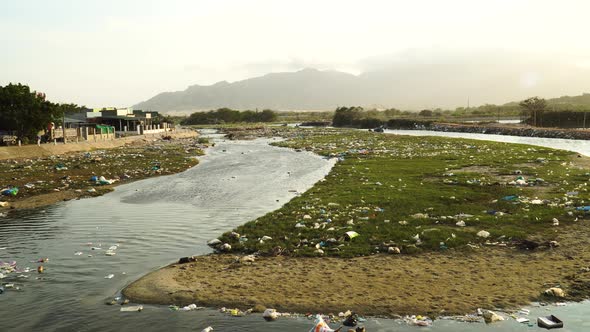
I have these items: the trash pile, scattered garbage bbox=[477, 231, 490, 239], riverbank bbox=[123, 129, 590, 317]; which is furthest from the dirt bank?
the trash pile

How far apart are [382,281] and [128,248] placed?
25.5ft

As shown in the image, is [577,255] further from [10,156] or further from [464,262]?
[10,156]

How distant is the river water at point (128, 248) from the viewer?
26.3 feet

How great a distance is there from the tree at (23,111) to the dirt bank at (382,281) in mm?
40002

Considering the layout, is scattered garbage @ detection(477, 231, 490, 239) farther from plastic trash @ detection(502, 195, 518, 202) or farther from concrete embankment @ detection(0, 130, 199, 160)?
concrete embankment @ detection(0, 130, 199, 160)

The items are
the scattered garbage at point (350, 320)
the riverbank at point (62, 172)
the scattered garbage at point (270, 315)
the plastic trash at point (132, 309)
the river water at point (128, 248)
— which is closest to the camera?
the scattered garbage at point (350, 320)

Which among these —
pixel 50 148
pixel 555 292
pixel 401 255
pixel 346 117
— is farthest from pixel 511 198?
pixel 346 117

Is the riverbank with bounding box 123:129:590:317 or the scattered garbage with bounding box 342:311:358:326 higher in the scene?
the riverbank with bounding box 123:129:590:317

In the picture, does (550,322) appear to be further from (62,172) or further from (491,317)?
(62,172)

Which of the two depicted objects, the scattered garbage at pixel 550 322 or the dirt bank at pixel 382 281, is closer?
the scattered garbage at pixel 550 322

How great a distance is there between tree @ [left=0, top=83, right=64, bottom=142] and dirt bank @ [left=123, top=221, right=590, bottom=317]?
40002 mm

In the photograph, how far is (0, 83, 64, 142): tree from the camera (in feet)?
138

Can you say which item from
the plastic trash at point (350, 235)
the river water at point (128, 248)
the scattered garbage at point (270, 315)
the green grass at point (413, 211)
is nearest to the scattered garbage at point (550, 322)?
the river water at point (128, 248)

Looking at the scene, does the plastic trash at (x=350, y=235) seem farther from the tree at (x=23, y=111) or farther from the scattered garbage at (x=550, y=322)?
the tree at (x=23, y=111)
